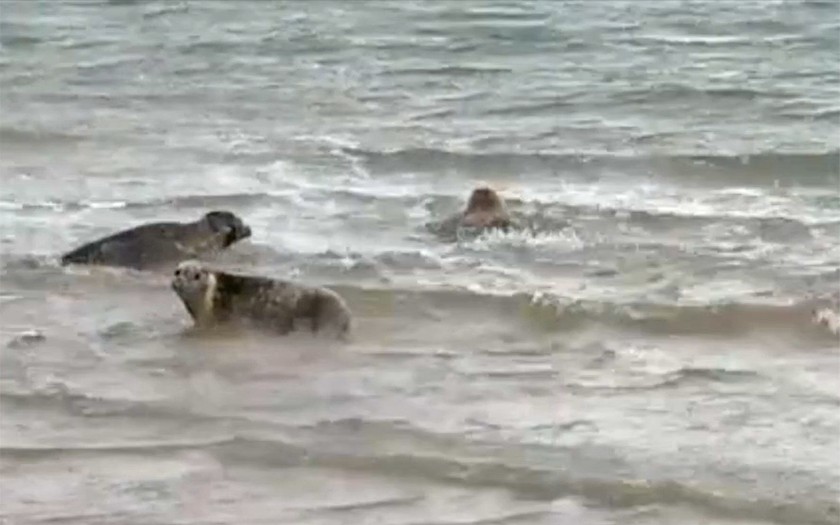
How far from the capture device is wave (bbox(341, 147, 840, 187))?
12.9m

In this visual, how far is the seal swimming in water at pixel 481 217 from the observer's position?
11.0 metres

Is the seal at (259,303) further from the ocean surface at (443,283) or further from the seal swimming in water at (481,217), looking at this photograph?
the seal swimming in water at (481,217)

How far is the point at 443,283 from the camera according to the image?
9.95 meters

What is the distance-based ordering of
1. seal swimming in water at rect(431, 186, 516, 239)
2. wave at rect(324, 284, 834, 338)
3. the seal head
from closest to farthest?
wave at rect(324, 284, 834, 338) < the seal head < seal swimming in water at rect(431, 186, 516, 239)

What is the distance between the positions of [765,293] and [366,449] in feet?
9.59

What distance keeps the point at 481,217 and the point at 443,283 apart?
1186mm

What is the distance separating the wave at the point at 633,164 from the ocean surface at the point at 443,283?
33mm

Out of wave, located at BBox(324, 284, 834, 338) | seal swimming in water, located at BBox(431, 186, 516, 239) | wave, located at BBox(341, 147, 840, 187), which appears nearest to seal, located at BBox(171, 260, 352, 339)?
wave, located at BBox(324, 284, 834, 338)

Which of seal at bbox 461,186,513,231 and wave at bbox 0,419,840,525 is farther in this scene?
seal at bbox 461,186,513,231

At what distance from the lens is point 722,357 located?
8.53 metres

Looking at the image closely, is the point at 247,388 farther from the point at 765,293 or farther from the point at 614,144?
the point at 614,144

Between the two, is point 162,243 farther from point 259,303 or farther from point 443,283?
point 259,303

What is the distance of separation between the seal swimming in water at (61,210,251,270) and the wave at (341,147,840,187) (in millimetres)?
2607

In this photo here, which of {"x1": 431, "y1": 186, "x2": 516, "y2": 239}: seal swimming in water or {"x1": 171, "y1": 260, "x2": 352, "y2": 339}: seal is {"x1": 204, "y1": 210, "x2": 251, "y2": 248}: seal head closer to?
{"x1": 431, "y1": 186, "x2": 516, "y2": 239}: seal swimming in water
